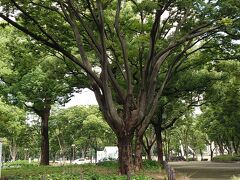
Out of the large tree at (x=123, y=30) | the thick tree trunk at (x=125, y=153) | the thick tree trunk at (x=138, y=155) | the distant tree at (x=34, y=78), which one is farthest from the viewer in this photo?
the distant tree at (x=34, y=78)

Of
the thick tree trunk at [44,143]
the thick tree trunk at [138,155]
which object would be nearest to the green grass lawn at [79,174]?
the thick tree trunk at [138,155]

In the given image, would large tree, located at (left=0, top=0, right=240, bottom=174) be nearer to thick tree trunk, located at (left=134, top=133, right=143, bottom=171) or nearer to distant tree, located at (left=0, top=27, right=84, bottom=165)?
thick tree trunk, located at (left=134, top=133, right=143, bottom=171)

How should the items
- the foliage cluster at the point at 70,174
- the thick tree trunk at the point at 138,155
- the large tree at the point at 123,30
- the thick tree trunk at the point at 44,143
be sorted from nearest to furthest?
the foliage cluster at the point at 70,174
the large tree at the point at 123,30
the thick tree trunk at the point at 138,155
the thick tree trunk at the point at 44,143

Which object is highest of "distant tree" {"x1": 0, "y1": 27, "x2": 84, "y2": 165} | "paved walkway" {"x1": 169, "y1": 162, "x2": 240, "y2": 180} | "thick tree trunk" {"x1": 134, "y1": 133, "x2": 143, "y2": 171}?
"distant tree" {"x1": 0, "y1": 27, "x2": 84, "y2": 165}

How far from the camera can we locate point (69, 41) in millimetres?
17750

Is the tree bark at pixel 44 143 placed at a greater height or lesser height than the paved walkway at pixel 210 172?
greater

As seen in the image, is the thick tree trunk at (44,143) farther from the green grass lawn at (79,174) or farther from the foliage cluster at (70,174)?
the foliage cluster at (70,174)

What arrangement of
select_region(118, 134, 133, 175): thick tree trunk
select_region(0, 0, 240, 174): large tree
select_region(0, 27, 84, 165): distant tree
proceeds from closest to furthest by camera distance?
1. select_region(0, 0, 240, 174): large tree
2. select_region(118, 134, 133, 175): thick tree trunk
3. select_region(0, 27, 84, 165): distant tree

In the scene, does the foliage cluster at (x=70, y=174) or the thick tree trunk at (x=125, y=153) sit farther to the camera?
Result: the thick tree trunk at (x=125, y=153)

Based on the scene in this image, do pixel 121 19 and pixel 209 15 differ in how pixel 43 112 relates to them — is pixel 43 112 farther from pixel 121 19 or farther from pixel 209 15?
pixel 209 15

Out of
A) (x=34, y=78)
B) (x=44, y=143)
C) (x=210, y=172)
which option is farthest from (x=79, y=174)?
(x=44, y=143)

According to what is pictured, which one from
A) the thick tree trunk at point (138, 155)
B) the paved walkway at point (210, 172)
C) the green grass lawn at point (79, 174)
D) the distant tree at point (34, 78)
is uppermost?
the distant tree at point (34, 78)

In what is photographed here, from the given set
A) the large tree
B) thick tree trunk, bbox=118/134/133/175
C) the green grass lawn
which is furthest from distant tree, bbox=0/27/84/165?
thick tree trunk, bbox=118/134/133/175

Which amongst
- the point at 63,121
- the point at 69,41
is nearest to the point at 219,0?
the point at 69,41
